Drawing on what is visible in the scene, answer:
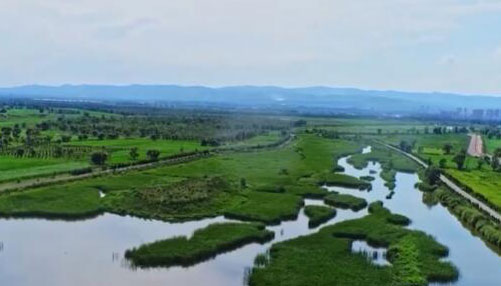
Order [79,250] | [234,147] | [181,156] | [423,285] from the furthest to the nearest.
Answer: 1. [234,147]
2. [181,156]
3. [79,250]
4. [423,285]

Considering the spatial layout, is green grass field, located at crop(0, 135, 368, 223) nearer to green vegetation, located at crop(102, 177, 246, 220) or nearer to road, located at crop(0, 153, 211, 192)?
green vegetation, located at crop(102, 177, 246, 220)

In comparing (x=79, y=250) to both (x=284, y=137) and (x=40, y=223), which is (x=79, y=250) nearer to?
(x=40, y=223)

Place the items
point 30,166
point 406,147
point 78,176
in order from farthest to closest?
point 406,147 < point 30,166 < point 78,176

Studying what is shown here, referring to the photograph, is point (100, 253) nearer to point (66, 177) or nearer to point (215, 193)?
point (215, 193)

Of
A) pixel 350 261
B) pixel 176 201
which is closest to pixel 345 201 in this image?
pixel 176 201

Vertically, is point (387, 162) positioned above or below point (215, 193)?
above

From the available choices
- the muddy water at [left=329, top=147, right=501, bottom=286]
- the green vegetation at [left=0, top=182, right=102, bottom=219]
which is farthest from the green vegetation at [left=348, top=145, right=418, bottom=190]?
the green vegetation at [left=0, top=182, right=102, bottom=219]

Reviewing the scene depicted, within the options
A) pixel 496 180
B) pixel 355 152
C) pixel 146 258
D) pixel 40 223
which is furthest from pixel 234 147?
pixel 146 258
